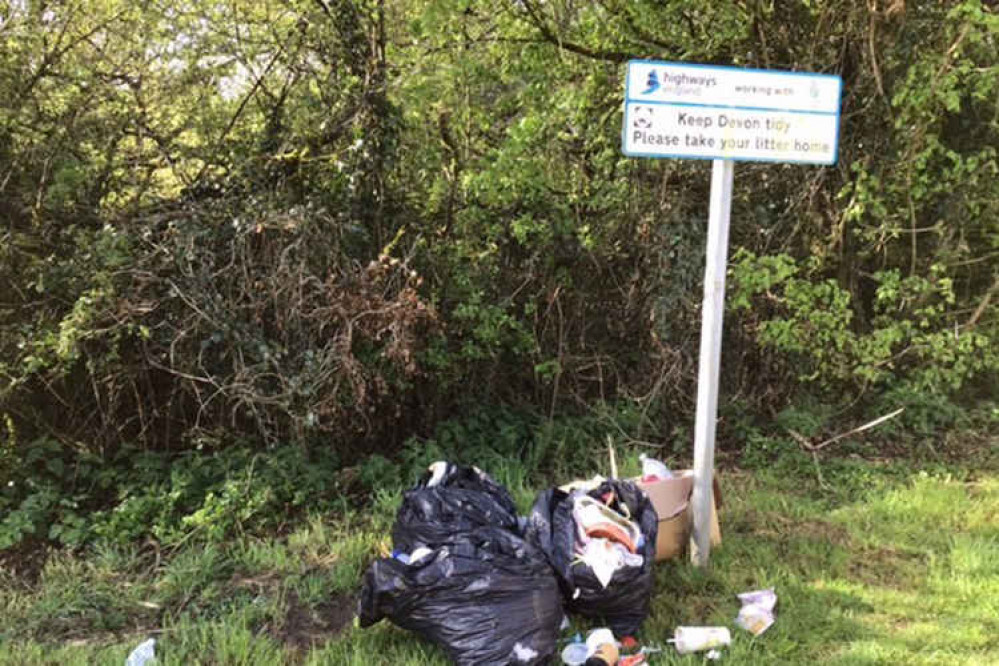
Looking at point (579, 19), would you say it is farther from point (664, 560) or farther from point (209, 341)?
point (664, 560)

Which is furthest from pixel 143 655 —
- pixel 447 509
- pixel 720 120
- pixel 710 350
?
pixel 720 120

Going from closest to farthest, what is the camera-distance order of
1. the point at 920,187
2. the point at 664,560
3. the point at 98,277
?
1. the point at 664,560
2. the point at 98,277
3. the point at 920,187

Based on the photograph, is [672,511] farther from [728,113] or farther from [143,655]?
[143,655]

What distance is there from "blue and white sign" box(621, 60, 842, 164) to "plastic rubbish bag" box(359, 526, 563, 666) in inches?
68.7

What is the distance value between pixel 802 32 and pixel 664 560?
3736 mm

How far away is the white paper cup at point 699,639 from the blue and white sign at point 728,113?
191 centimetres

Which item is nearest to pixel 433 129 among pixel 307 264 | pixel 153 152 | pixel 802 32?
pixel 307 264

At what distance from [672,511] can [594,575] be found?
2.50 feet

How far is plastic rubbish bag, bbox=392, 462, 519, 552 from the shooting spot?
10.0 ft

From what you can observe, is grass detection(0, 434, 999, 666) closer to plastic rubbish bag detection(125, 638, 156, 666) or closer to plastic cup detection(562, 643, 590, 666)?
plastic rubbish bag detection(125, 638, 156, 666)

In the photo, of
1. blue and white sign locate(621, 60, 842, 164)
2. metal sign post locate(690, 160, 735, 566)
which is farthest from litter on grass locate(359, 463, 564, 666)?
blue and white sign locate(621, 60, 842, 164)

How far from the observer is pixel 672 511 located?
348 cm

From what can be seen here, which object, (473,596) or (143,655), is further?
(143,655)

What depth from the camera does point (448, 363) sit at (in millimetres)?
4668
